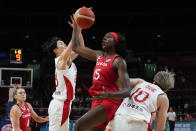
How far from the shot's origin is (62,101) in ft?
13.3

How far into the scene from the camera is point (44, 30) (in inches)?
845

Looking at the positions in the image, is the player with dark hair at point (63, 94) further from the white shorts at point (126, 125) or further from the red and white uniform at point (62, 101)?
the white shorts at point (126, 125)

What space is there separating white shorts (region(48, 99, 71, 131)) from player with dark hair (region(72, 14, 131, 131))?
1019mm

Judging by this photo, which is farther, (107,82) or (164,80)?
(164,80)

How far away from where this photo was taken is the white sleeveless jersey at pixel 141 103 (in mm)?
2945

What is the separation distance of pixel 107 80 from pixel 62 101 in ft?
4.16

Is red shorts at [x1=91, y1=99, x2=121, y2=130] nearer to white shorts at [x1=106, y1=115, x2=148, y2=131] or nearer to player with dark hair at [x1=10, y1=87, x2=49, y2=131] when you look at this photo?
white shorts at [x1=106, y1=115, x2=148, y2=131]

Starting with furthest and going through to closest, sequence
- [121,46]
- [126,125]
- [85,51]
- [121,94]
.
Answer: [85,51]
[121,46]
[126,125]
[121,94]

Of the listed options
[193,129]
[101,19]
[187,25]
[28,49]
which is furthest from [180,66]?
[28,49]

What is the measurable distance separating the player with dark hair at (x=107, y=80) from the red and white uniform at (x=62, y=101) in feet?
3.36

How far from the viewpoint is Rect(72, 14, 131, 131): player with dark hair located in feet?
9.50

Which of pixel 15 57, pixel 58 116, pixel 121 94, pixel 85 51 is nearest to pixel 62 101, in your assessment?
pixel 58 116

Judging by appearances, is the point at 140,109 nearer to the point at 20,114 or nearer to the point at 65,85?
the point at 65,85

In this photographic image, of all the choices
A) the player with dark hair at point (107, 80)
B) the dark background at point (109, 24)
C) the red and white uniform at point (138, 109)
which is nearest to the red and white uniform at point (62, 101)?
the player with dark hair at point (107, 80)
